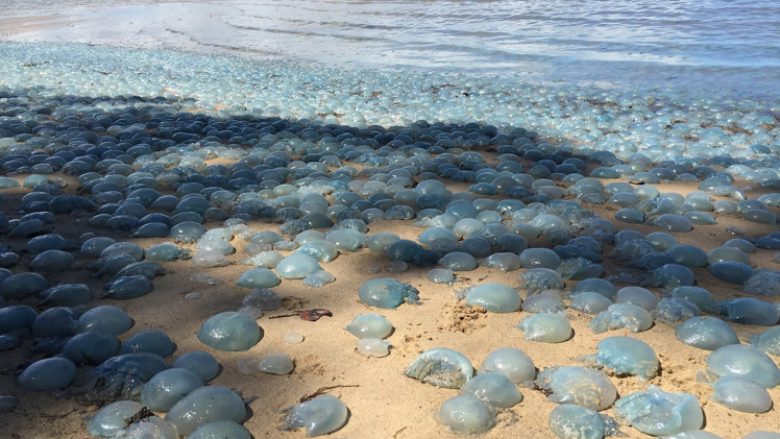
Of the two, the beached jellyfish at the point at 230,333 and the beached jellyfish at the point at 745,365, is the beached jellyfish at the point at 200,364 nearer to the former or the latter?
the beached jellyfish at the point at 230,333

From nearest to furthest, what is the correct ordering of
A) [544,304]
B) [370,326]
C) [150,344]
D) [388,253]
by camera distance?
[150,344]
[370,326]
[544,304]
[388,253]

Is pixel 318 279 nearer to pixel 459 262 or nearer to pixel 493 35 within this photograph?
pixel 459 262

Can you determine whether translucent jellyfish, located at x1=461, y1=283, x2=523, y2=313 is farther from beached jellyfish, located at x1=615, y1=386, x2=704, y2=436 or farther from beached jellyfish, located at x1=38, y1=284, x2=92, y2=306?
beached jellyfish, located at x1=38, y1=284, x2=92, y2=306

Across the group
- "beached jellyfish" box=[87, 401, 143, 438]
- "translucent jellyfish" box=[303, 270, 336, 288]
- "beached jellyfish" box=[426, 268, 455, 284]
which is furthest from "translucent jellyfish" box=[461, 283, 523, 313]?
"beached jellyfish" box=[87, 401, 143, 438]

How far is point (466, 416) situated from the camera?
4.54 feet

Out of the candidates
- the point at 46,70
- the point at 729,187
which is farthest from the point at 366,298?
the point at 46,70

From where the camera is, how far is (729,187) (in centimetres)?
301

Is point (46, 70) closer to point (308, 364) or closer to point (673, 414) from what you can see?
point (308, 364)

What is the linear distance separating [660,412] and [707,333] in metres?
0.43

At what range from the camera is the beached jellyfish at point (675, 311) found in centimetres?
180

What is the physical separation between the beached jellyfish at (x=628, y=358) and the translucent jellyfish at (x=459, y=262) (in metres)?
0.61

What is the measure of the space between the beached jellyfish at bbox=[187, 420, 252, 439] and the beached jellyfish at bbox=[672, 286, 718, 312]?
4.36ft

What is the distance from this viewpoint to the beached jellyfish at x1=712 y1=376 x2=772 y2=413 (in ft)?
4.69

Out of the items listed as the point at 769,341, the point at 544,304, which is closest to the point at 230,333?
the point at 544,304
